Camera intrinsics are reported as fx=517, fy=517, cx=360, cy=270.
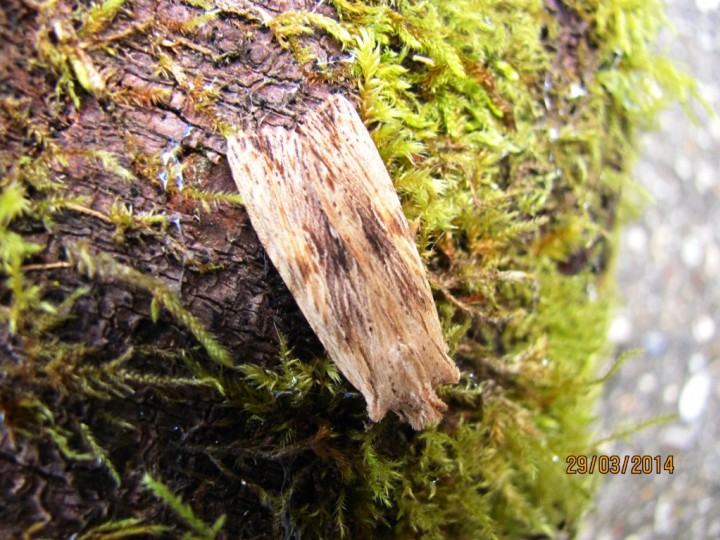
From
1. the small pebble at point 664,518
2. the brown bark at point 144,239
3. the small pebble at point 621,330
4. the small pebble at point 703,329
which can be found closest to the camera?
the brown bark at point 144,239

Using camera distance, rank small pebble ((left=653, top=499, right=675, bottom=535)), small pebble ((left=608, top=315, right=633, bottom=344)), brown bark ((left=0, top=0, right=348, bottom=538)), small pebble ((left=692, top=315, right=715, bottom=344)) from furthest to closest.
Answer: small pebble ((left=692, top=315, right=715, bottom=344))
small pebble ((left=608, top=315, right=633, bottom=344))
small pebble ((left=653, top=499, right=675, bottom=535))
brown bark ((left=0, top=0, right=348, bottom=538))

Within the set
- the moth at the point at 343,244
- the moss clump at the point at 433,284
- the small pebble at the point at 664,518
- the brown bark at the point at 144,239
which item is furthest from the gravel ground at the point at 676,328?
the brown bark at the point at 144,239

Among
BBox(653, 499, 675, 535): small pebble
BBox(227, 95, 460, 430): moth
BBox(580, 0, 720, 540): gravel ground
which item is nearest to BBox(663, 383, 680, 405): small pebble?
BBox(580, 0, 720, 540): gravel ground

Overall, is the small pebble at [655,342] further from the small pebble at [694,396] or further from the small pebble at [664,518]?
the small pebble at [664,518]

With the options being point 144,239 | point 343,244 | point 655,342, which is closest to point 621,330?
point 655,342

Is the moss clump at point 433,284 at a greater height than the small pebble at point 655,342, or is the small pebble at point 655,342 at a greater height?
the moss clump at point 433,284

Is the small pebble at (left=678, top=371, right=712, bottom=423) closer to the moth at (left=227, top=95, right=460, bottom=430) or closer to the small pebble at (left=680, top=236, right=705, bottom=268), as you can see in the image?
the small pebble at (left=680, top=236, right=705, bottom=268)
